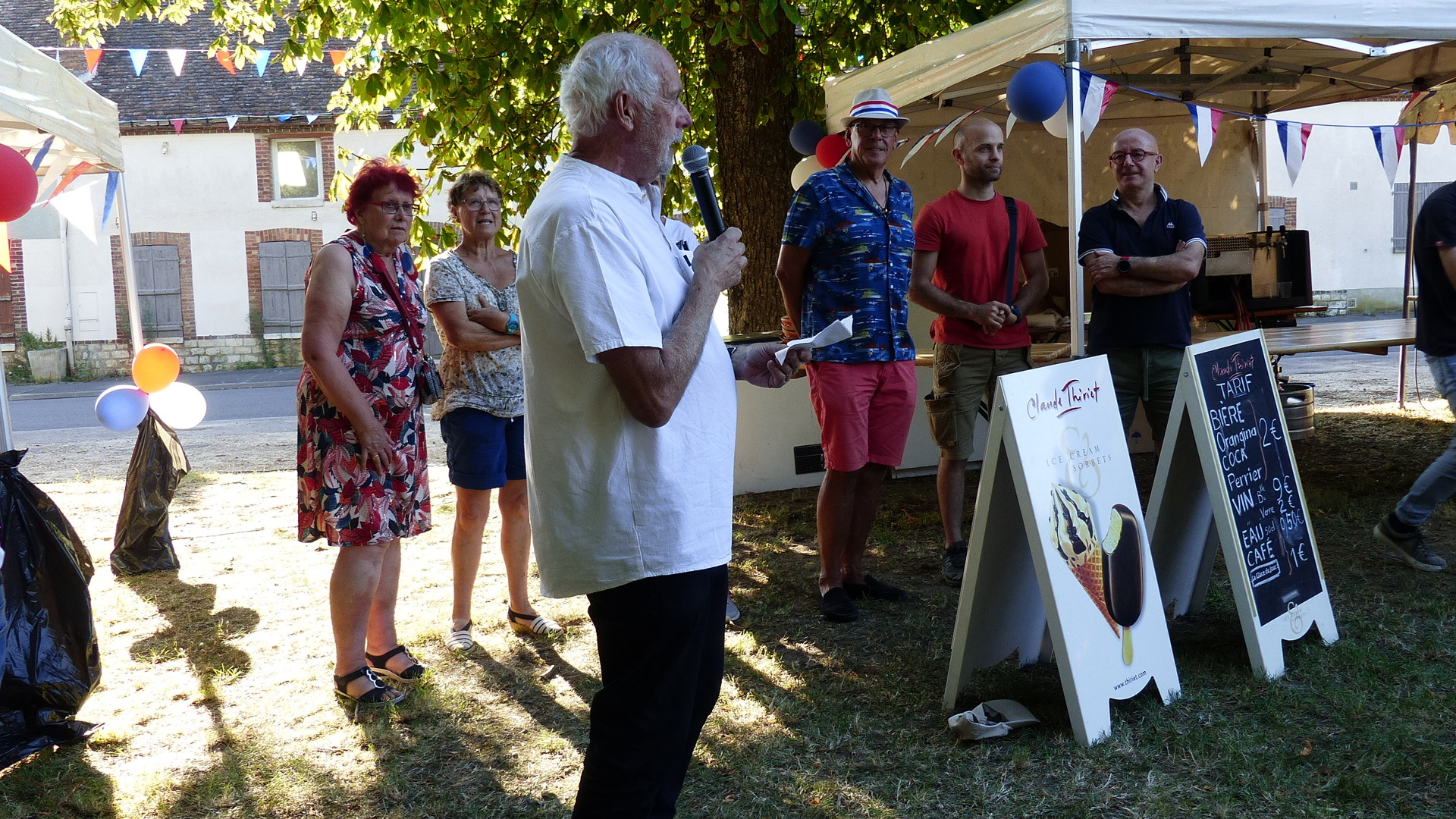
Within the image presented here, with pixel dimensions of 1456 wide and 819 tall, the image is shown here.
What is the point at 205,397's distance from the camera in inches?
638

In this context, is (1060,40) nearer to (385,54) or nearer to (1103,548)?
(1103,548)

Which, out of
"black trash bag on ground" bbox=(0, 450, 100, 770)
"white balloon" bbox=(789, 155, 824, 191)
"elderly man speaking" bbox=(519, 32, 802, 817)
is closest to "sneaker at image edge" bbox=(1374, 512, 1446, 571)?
"white balloon" bbox=(789, 155, 824, 191)

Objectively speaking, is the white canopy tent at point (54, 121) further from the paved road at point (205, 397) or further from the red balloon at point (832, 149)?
the paved road at point (205, 397)

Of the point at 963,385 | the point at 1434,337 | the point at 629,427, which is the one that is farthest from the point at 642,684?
the point at 1434,337

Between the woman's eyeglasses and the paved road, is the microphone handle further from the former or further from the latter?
the paved road

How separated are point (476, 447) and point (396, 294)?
2.20 ft

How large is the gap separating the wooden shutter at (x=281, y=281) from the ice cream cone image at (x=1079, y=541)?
20997 mm

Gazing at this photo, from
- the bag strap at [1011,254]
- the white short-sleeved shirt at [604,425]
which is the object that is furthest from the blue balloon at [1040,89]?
the white short-sleeved shirt at [604,425]

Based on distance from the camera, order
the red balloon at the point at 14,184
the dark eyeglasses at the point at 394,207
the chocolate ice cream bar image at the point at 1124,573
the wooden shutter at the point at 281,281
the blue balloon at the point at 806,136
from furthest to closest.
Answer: the wooden shutter at the point at 281,281 < the blue balloon at the point at 806,136 < the red balloon at the point at 14,184 < the dark eyeglasses at the point at 394,207 < the chocolate ice cream bar image at the point at 1124,573

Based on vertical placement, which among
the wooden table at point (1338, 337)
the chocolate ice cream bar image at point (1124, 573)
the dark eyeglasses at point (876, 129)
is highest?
the dark eyeglasses at point (876, 129)

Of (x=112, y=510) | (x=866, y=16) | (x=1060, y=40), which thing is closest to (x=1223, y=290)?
(x=866, y=16)

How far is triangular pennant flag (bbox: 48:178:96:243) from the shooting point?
5.84m

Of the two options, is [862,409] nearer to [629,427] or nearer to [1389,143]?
[629,427]

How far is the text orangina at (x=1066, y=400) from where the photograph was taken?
310 cm
